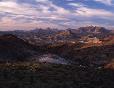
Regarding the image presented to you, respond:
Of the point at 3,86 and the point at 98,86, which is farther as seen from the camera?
the point at 98,86

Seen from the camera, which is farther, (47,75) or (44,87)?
(47,75)

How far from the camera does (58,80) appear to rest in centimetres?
3531

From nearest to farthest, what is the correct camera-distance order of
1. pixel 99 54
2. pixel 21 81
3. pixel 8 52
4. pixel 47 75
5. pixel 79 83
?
pixel 21 81, pixel 79 83, pixel 47 75, pixel 8 52, pixel 99 54

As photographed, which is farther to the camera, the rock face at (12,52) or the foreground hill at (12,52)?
the foreground hill at (12,52)

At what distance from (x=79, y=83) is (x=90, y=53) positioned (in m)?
40.0

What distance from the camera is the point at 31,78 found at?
3472 centimetres

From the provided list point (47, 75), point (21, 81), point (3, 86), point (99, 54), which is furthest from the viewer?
point (99, 54)

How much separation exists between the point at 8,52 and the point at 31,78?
24.6 metres

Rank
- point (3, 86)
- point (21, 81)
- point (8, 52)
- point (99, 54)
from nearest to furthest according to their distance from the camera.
Answer: point (3, 86) < point (21, 81) < point (8, 52) < point (99, 54)

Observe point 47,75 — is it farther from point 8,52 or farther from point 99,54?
point 99,54

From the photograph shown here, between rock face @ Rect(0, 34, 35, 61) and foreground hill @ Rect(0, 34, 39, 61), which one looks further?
foreground hill @ Rect(0, 34, 39, 61)

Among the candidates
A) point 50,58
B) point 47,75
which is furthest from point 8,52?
point 47,75

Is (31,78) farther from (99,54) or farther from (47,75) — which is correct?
(99,54)

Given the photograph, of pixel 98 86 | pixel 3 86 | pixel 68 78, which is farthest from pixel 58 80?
pixel 3 86
